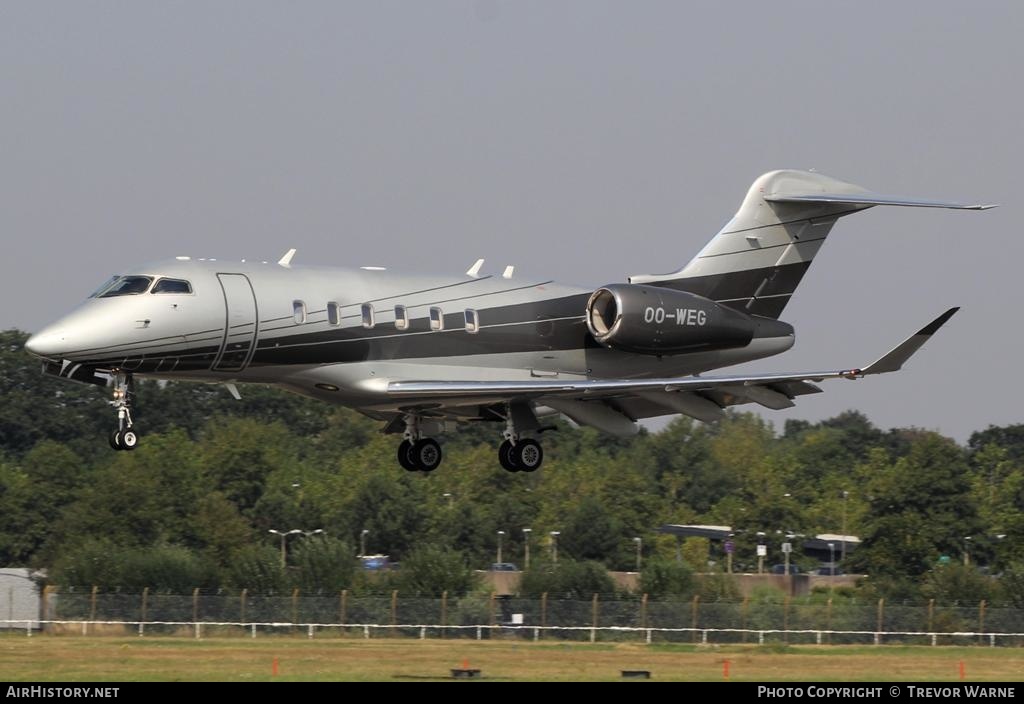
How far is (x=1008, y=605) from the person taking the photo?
4528 cm

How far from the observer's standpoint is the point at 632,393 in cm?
2694

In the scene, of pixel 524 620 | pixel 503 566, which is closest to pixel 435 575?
pixel 524 620

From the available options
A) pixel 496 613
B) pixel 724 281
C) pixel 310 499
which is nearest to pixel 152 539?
pixel 310 499

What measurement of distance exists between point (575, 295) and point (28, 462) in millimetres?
52174

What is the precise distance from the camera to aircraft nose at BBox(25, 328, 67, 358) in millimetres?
24016

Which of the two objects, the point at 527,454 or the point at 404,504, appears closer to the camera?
the point at 527,454

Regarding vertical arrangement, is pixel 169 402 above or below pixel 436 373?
above

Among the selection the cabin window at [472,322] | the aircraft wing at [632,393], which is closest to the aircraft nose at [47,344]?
the aircraft wing at [632,393]

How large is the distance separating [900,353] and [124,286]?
11.4 meters

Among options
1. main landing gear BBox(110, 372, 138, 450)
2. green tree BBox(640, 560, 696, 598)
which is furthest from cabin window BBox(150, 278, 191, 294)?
green tree BBox(640, 560, 696, 598)

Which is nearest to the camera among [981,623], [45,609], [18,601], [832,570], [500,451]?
[500,451]

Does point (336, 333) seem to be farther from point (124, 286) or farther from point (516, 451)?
point (516, 451)

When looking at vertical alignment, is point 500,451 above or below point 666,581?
above
